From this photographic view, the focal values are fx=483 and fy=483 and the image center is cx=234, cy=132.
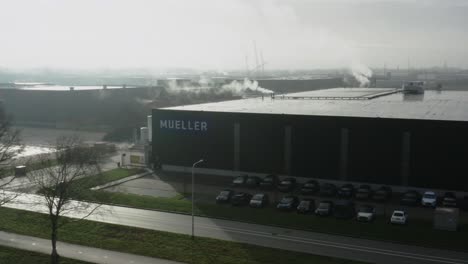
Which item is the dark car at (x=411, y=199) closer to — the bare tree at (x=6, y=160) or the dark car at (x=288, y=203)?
the dark car at (x=288, y=203)

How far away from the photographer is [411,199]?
33656 millimetres

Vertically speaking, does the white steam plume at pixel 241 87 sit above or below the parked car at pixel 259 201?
above

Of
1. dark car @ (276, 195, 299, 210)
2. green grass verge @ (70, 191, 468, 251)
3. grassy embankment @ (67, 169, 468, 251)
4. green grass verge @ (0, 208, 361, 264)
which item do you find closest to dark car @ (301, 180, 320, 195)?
dark car @ (276, 195, 299, 210)

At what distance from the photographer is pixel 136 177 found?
4378 cm

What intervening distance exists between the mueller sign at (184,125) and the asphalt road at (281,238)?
43.8 ft

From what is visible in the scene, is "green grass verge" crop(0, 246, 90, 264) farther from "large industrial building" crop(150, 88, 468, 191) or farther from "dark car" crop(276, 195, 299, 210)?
"large industrial building" crop(150, 88, 468, 191)

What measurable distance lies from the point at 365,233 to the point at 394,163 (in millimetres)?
11268

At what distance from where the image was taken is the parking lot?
32688 millimetres

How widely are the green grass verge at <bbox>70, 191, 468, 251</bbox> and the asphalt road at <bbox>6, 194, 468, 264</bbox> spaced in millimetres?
717

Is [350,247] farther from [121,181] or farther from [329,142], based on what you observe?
[121,181]

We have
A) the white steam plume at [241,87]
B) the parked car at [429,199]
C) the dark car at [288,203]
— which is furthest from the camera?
the white steam plume at [241,87]

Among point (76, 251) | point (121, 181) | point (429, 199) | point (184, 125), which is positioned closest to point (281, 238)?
point (76, 251)

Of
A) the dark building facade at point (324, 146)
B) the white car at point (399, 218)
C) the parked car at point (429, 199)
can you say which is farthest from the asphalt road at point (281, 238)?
the dark building facade at point (324, 146)

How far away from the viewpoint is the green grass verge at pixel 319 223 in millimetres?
26750
